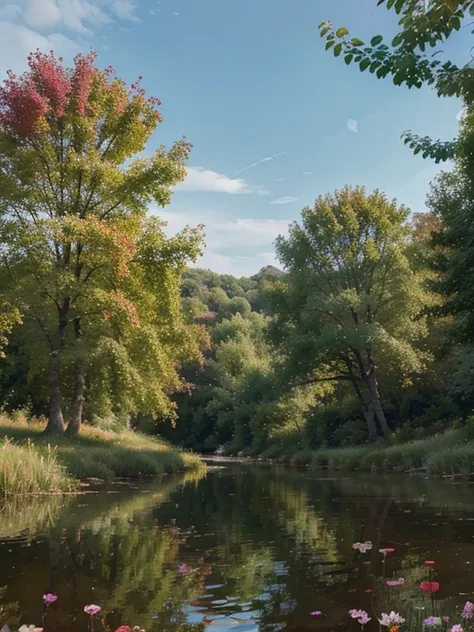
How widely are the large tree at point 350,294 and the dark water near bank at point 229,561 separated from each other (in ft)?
63.1

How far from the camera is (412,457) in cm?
2214

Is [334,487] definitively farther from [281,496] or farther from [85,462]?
[85,462]

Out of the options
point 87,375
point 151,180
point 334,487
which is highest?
point 151,180

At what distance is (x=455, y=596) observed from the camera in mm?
4387

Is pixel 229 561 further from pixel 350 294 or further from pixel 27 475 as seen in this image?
pixel 350 294

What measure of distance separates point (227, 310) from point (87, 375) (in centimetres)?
9330

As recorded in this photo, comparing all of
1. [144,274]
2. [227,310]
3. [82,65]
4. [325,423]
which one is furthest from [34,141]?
[227,310]

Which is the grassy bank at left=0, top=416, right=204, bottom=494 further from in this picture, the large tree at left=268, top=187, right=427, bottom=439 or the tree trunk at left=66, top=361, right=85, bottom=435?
the large tree at left=268, top=187, right=427, bottom=439

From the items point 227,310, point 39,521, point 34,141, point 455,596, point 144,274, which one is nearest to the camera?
point 455,596

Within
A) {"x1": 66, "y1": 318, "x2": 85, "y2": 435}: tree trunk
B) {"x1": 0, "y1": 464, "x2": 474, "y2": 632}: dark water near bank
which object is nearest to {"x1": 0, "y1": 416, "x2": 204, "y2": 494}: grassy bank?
{"x1": 66, "y1": 318, "x2": 85, "y2": 435}: tree trunk

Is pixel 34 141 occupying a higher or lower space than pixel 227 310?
lower

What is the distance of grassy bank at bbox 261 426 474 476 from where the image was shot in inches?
685

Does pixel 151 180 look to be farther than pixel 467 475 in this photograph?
Yes

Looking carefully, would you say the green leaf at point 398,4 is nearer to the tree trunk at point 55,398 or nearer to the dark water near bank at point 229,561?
the dark water near bank at point 229,561
